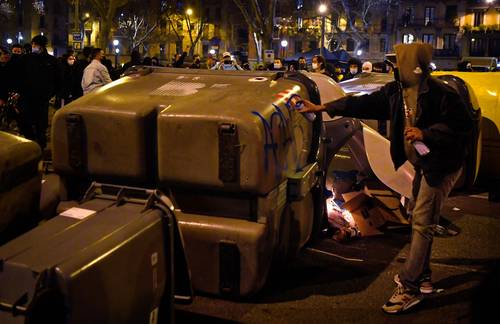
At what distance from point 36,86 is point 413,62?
7.20 meters

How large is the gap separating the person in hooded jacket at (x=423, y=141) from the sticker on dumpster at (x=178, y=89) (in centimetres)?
154

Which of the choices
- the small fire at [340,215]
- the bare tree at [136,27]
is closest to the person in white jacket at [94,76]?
the small fire at [340,215]

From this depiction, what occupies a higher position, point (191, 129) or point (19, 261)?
point (191, 129)

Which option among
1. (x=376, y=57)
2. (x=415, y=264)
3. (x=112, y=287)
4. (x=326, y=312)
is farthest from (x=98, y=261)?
(x=376, y=57)

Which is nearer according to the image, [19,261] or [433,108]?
[19,261]

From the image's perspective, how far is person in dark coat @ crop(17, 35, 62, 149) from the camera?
398 inches

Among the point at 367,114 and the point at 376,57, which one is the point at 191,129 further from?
the point at 376,57

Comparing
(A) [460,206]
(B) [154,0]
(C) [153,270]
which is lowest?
(A) [460,206]

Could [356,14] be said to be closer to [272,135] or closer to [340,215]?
[340,215]

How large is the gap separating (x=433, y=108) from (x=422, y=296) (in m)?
1.40

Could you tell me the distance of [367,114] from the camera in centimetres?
Result: 505

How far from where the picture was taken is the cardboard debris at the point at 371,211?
21.4 feet

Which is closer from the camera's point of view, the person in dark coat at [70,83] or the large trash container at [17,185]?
the large trash container at [17,185]

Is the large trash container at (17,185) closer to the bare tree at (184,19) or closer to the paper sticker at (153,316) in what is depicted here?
the paper sticker at (153,316)
